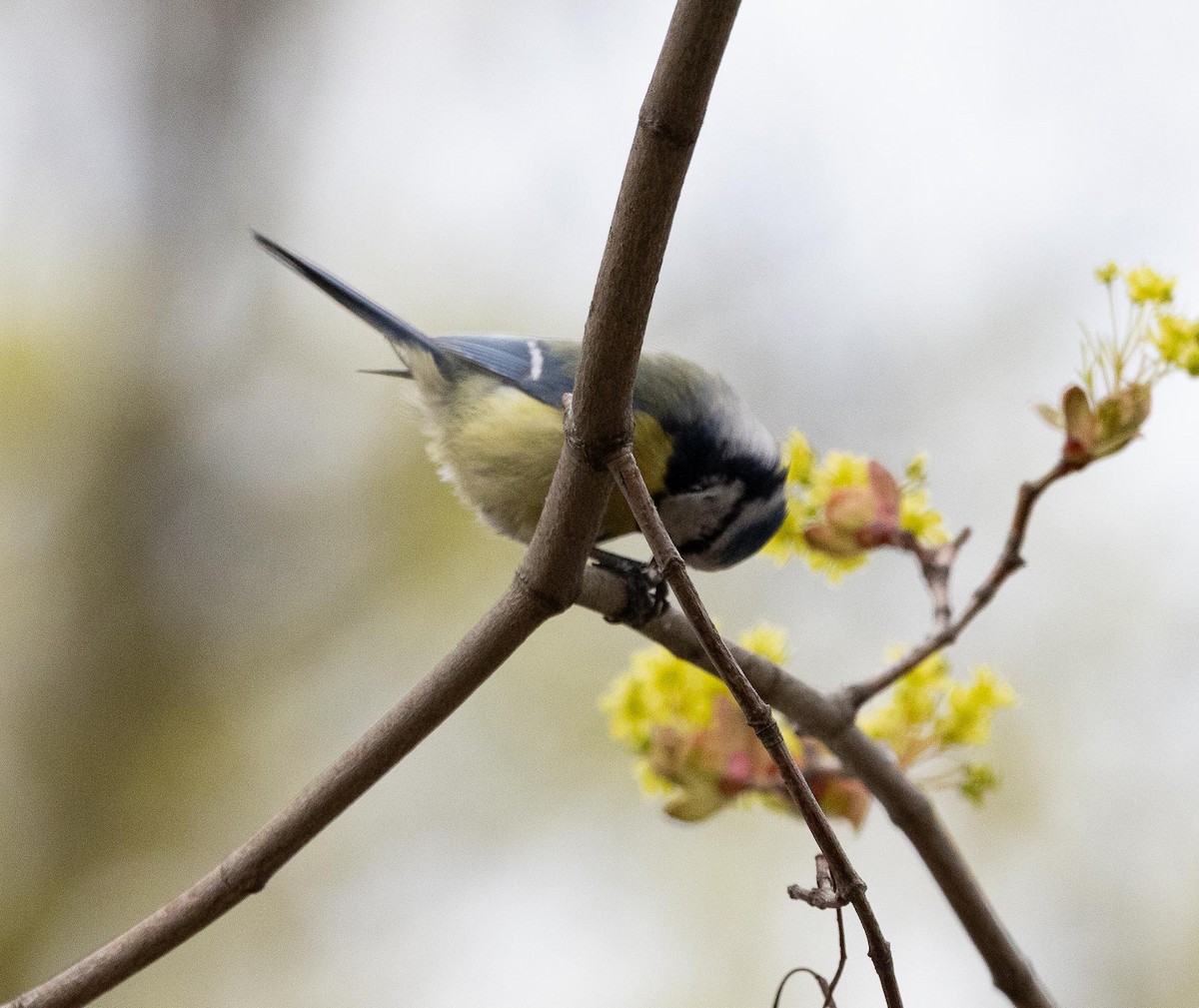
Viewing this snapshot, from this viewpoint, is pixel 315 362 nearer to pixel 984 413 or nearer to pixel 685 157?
pixel 984 413

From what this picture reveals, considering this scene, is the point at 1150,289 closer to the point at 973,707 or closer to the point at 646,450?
the point at 973,707

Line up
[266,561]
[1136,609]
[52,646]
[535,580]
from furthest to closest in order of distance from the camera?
[1136,609] < [266,561] < [52,646] < [535,580]

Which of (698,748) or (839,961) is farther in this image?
(698,748)

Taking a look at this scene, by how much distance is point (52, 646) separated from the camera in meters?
2.55

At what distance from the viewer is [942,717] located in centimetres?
125

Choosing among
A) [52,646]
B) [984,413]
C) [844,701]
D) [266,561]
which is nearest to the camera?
[844,701]

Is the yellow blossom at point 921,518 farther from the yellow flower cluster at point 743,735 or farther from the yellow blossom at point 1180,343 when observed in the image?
the yellow blossom at point 1180,343

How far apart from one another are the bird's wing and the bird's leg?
0.62 feet

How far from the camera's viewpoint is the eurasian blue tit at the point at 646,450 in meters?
1.42

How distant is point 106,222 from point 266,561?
786mm

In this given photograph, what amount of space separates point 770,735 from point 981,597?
0.49 metres

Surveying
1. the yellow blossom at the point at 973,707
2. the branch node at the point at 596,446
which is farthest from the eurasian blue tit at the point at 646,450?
the branch node at the point at 596,446

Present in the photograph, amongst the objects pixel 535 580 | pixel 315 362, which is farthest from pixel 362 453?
pixel 535 580

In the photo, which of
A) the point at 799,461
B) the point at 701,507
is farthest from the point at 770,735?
the point at 701,507
